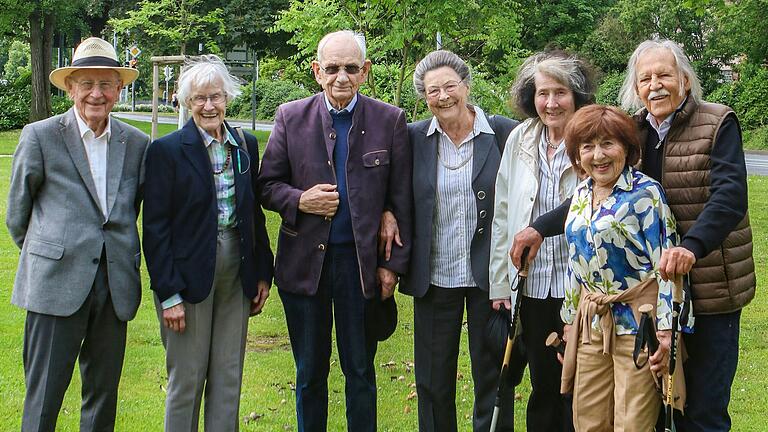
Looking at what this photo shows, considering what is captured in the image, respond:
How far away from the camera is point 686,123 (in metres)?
4.22

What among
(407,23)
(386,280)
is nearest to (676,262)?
Result: (386,280)

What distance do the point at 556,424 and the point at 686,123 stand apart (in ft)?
5.64

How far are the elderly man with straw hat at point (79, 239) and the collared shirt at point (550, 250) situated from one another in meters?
2.03

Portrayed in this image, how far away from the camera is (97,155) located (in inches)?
181

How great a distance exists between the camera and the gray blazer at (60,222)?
4434 millimetres

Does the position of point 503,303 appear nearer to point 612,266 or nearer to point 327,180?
point 612,266

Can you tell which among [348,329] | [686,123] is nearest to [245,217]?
[348,329]

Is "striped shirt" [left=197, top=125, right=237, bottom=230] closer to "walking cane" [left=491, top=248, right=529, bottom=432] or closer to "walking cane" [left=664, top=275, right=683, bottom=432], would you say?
"walking cane" [left=491, top=248, right=529, bottom=432]

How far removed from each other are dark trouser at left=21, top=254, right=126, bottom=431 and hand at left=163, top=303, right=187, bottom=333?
25cm

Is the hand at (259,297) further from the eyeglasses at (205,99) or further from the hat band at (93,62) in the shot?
the hat band at (93,62)

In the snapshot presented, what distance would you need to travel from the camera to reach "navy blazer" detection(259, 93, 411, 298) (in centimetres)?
484

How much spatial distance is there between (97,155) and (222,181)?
24.7 inches

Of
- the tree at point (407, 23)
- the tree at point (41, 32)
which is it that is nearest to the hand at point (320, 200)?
the tree at point (407, 23)

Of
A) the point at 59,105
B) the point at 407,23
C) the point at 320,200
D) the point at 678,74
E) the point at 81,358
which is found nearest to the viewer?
the point at 678,74
